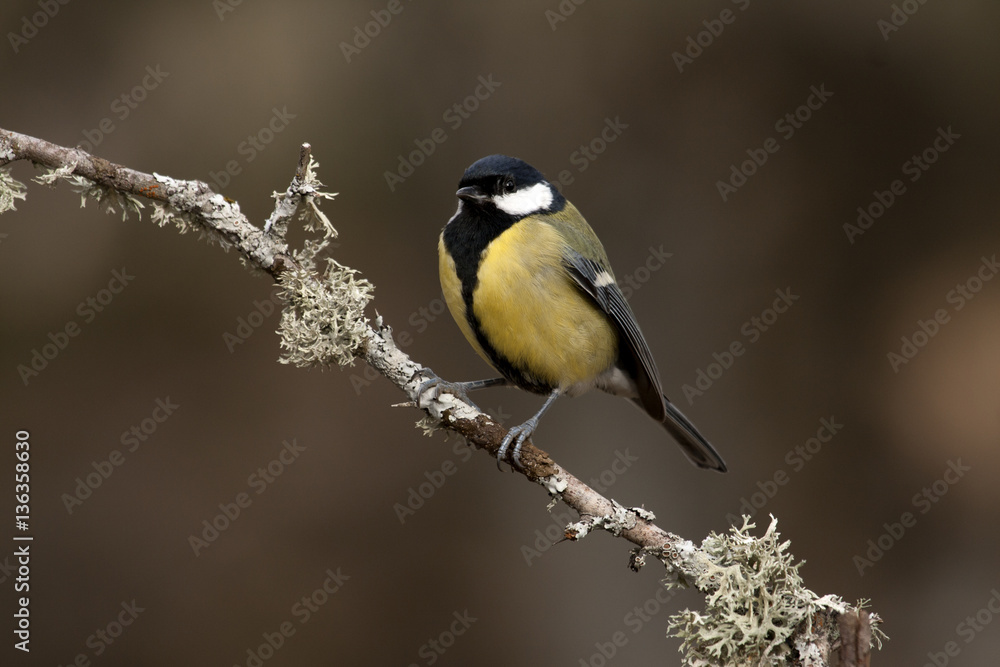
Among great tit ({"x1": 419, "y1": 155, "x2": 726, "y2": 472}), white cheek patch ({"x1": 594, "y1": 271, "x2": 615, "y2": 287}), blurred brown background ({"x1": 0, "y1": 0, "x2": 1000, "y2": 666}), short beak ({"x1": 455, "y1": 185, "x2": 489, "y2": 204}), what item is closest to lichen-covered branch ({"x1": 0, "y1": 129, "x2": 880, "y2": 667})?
great tit ({"x1": 419, "y1": 155, "x2": 726, "y2": 472})

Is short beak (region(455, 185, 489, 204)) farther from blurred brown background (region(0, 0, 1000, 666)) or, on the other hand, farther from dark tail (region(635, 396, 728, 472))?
blurred brown background (region(0, 0, 1000, 666))

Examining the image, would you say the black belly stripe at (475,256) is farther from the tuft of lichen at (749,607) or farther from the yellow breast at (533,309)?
the tuft of lichen at (749,607)

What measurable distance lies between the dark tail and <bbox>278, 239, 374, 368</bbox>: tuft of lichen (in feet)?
4.05

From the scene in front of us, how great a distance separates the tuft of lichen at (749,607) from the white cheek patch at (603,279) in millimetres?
1046

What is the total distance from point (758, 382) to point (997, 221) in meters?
1.35

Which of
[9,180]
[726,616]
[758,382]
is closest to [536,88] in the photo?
[758,382]

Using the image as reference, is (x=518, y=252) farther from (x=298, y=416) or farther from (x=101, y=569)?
(x=101, y=569)

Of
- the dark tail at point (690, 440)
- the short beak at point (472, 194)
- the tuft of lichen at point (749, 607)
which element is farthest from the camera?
the dark tail at point (690, 440)

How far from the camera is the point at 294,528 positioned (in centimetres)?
368

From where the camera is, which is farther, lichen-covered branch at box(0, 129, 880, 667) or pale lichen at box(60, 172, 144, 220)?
pale lichen at box(60, 172, 144, 220)

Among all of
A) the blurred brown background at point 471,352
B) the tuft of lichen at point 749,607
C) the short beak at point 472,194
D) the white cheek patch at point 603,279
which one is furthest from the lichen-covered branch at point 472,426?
the blurred brown background at point 471,352

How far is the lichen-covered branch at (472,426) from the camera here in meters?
1.56

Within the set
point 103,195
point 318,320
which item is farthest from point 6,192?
point 318,320

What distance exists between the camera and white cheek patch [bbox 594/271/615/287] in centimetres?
254
